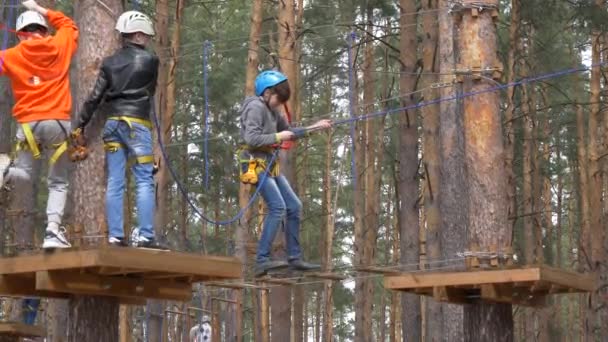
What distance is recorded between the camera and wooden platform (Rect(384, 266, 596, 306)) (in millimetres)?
8211

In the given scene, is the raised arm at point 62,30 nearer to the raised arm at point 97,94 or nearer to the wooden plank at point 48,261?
the raised arm at point 97,94

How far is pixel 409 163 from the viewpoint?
19125 millimetres

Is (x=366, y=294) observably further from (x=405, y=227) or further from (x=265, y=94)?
(x=265, y=94)

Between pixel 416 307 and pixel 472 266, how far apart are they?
11.1m

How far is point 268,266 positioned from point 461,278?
1807 mm

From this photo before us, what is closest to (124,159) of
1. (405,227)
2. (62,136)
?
(62,136)

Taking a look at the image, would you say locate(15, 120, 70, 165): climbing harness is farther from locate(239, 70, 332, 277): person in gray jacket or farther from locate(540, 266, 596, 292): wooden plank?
locate(540, 266, 596, 292): wooden plank

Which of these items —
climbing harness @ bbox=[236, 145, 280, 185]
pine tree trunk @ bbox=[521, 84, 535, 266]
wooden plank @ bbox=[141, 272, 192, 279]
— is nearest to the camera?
wooden plank @ bbox=[141, 272, 192, 279]

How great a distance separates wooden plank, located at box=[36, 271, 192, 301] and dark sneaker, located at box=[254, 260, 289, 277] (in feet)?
3.95

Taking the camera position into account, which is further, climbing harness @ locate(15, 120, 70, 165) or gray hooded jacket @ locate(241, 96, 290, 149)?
gray hooded jacket @ locate(241, 96, 290, 149)

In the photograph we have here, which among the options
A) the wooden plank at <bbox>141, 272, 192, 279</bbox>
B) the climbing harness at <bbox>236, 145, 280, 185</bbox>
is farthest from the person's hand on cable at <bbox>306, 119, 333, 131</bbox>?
the wooden plank at <bbox>141, 272, 192, 279</bbox>

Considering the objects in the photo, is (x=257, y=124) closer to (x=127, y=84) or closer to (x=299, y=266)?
(x=299, y=266)

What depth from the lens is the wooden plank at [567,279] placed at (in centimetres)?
822

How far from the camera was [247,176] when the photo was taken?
933 centimetres
